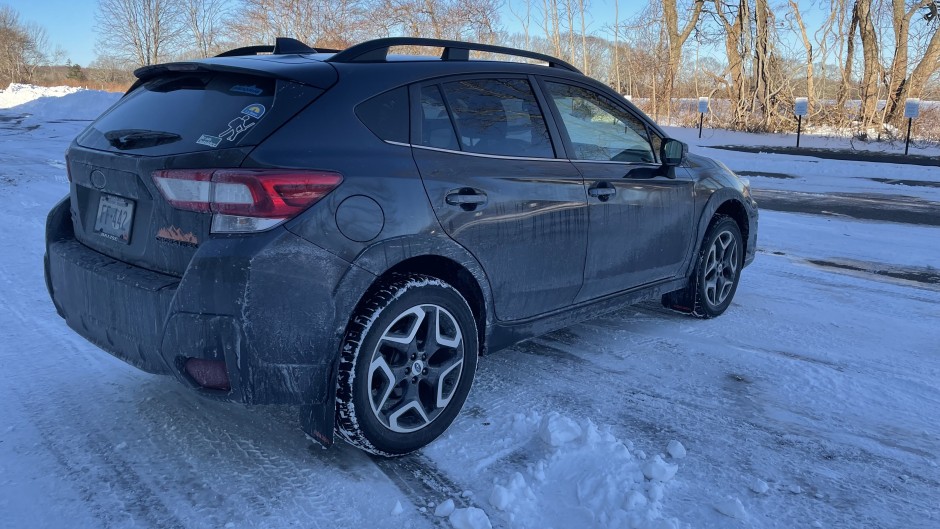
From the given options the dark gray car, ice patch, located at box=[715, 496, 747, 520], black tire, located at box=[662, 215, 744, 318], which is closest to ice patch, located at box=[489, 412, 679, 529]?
ice patch, located at box=[715, 496, 747, 520]

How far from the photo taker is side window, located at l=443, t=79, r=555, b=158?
130 inches

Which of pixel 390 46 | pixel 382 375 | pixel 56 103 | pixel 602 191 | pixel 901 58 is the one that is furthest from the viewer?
pixel 56 103

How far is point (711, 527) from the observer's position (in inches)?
99.3

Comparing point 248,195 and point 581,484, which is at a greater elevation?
point 248,195

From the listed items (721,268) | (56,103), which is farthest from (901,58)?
(56,103)

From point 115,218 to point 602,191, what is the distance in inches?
92.5

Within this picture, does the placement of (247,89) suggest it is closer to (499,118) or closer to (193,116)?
(193,116)

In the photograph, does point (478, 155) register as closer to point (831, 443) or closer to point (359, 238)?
point (359, 238)

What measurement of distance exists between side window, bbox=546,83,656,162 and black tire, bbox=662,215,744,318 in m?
0.88

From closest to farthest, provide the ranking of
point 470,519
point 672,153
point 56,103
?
point 470,519, point 672,153, point 56,103

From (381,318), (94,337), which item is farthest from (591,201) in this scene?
(94,337)

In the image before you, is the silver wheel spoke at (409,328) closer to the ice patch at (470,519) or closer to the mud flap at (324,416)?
the mud flap at (324,416)

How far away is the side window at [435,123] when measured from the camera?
311 cm

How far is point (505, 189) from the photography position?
10.9 feet
